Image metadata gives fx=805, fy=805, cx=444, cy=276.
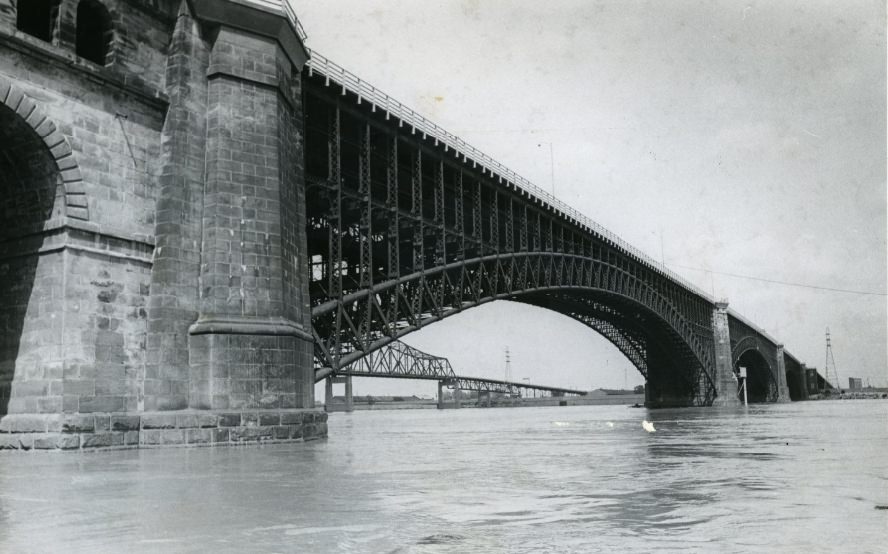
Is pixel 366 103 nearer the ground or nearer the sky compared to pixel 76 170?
nearer the sky

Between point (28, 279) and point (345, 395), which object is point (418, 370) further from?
point (28, 279)

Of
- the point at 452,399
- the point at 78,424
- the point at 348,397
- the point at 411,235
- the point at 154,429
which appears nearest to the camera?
the point at 78,424

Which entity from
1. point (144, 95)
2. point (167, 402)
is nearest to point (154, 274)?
point (167, 402)

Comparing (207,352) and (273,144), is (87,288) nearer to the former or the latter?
(207,352)

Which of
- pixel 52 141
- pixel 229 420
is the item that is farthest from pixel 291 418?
pixel 52 141

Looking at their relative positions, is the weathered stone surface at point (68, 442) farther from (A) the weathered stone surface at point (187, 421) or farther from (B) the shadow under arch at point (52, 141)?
(B) the shadow under arch at point (52, 141)

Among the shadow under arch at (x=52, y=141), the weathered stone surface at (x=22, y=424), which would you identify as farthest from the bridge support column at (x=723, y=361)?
the weathered stone surface at (x=22, y=424)
